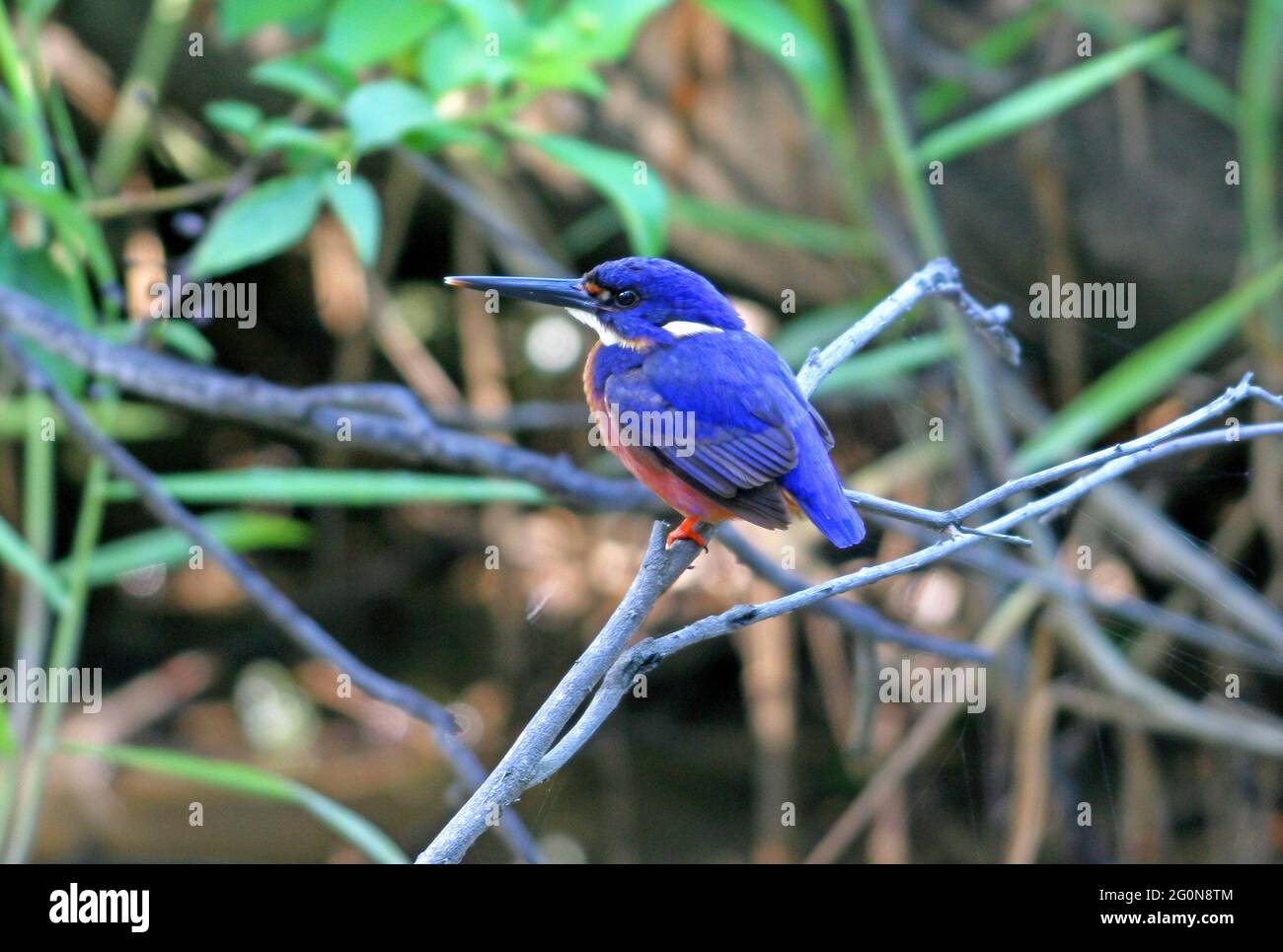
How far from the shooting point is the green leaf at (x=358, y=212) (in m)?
2.20

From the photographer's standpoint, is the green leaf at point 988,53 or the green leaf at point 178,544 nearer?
the green leaf at point 178,544

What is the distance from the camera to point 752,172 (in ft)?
12.3

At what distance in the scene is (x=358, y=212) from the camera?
2.24m

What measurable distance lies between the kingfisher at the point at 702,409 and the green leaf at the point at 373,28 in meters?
0.53

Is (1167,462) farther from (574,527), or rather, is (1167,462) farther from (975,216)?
(574,527)

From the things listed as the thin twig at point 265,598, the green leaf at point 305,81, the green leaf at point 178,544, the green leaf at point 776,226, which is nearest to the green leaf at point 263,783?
the thin twig at point 265,598

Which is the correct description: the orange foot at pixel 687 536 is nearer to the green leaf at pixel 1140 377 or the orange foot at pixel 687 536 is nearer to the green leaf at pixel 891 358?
the green leaf at pixel 891 358

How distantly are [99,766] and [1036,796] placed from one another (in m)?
3.58

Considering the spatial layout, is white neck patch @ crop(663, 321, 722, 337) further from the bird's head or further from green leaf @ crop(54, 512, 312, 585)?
green leaf @ crop(54, 512, 312, 585)

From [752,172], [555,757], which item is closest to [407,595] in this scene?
[752,172]

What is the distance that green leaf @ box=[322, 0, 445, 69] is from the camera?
7.75ft

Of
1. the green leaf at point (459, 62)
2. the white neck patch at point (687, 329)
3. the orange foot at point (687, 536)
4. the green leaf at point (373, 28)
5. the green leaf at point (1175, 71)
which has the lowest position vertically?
the orange foot at point (687, 536)

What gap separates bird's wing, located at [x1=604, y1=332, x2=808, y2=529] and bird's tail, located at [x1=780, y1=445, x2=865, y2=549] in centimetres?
2

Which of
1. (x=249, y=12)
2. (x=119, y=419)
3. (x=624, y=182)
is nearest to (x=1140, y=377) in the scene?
(x=624, y=182)
